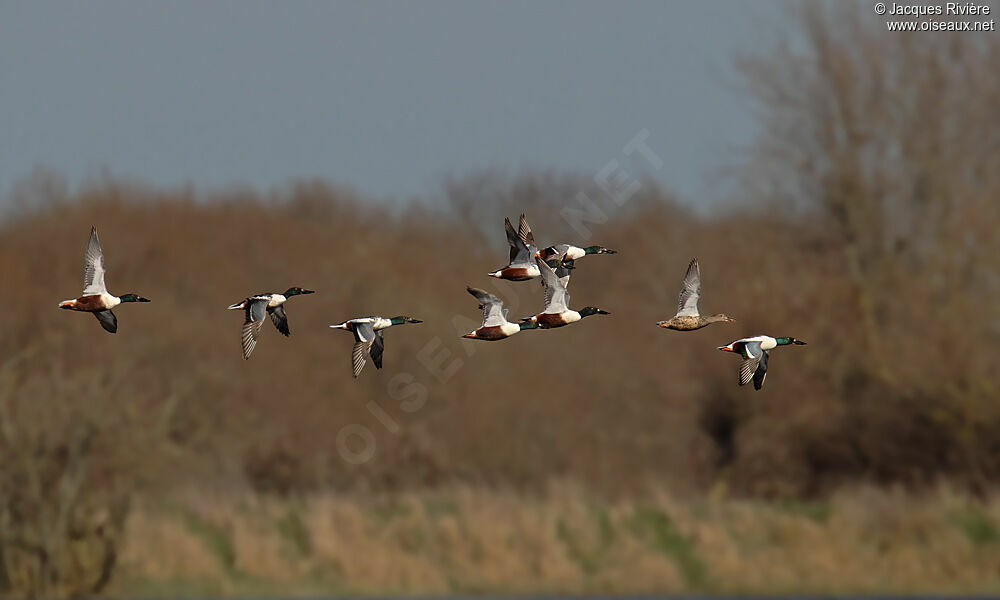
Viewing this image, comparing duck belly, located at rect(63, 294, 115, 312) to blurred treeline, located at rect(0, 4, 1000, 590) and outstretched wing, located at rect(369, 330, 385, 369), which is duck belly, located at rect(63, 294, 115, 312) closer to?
outstretched wing, located at rect(369, 330, 385, 369)

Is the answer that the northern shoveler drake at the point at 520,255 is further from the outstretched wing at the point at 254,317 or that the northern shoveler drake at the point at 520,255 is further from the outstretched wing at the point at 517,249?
the outstretched wing at the point at 254,317

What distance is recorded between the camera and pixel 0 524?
26078mm

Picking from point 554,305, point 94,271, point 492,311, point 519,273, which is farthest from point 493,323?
point 94,271

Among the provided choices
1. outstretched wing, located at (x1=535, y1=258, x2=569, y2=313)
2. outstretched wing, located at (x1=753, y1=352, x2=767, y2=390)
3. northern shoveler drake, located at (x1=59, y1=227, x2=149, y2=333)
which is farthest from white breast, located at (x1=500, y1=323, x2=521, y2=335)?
northern shoveler drake, located at (x1=59, y1=227, x2=149, y2=333)

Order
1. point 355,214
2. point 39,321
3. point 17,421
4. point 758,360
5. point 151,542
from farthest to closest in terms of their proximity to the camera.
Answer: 1. point 355,214
2. point 39,321
3. point 151,542
4. point 17,421
5. point 758,360

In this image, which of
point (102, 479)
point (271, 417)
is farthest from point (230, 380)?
point (102, 479)

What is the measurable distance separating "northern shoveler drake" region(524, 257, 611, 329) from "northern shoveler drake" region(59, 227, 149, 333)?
1.65 metres

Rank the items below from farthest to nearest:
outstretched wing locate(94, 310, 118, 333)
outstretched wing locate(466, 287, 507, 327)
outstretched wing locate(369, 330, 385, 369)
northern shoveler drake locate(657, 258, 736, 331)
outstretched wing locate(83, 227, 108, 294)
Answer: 1. outstretched wing locate(83, 227, 108, 294)
2. outstretched wing locate(94, 310, 118, 333)
3. outstretched wing locate(466, 287, 507, 327)
4. outstretched wing locate(369, 330, 385, 369)
5. northern shoveler drake locate(657, 258, 736, 331)

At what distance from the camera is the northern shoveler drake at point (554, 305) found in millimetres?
5945

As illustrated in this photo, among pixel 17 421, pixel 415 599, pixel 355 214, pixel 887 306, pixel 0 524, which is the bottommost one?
pixel 415 599

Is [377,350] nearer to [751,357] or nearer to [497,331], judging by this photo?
[497,331]

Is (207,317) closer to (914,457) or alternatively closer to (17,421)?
(17,421)

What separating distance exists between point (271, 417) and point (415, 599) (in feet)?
27.6

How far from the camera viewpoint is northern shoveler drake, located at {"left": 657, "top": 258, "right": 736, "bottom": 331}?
5863 mm
